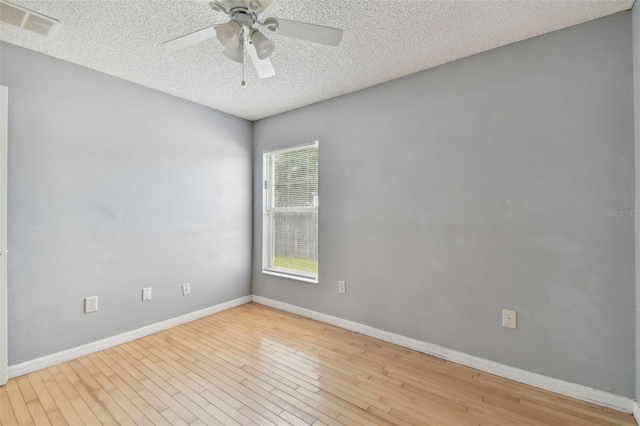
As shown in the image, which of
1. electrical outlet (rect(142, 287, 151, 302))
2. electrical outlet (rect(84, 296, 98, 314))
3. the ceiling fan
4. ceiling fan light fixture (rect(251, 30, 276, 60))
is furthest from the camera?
electrical outlet (rect(142, 287, 151, 302))

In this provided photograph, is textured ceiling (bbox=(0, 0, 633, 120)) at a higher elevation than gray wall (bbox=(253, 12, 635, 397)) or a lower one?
higher

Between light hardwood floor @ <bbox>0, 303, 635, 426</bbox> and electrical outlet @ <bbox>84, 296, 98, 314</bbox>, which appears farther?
electrical outlet @ <bbox>84, 296, 98, 314</bbox>

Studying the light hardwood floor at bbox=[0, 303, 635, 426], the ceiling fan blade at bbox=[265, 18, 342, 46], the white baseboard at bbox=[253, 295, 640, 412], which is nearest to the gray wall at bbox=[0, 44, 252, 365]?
the light hardwood floor at bbox=[0, 303, 635, 426]

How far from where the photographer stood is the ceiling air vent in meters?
1.82

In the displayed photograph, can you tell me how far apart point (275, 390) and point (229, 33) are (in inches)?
86.8

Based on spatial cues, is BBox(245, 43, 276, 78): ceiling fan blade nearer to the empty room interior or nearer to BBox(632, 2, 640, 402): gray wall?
the empty room interior

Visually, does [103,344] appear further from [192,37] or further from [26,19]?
[192,37]

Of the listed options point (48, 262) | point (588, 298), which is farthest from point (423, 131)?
point (48, 262)

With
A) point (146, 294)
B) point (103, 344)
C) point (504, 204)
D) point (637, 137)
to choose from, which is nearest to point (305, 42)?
point (504, 204)

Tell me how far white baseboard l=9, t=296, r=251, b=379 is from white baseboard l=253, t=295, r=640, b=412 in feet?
4.70

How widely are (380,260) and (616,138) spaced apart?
1887mm

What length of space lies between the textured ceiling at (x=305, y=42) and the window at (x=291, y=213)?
961mm

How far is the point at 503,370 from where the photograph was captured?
219cm

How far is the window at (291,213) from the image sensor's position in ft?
11.6
